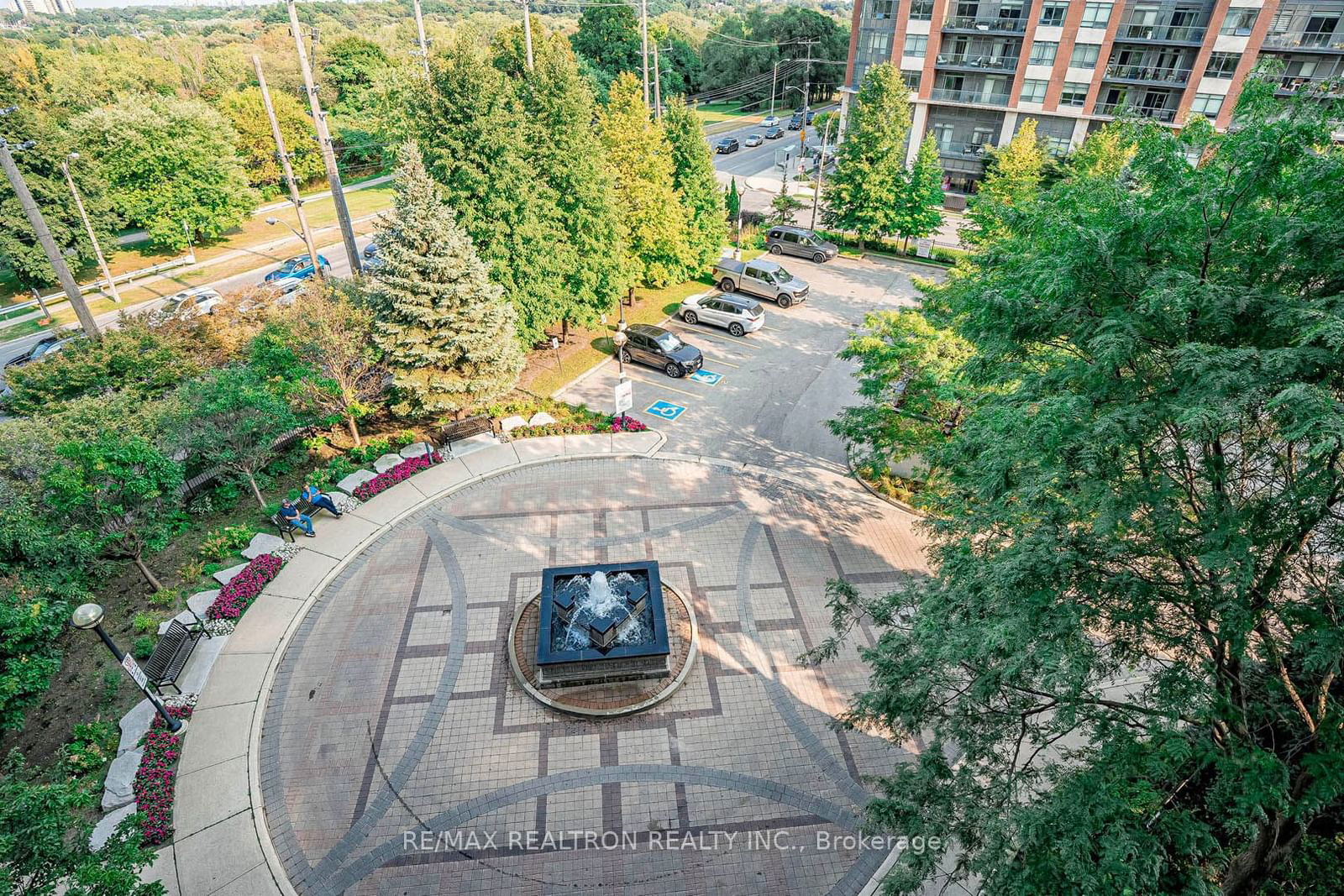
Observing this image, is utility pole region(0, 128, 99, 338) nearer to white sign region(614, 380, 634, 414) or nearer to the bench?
the bench

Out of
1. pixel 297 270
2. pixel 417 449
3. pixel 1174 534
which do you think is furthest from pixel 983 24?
pixel 1174 534

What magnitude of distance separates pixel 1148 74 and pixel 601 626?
163ft

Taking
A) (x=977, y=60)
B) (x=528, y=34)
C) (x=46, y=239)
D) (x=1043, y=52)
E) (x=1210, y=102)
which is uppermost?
(x=528, y=34)

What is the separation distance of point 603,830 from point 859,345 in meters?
13.8

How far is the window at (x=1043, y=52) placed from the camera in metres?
42.2

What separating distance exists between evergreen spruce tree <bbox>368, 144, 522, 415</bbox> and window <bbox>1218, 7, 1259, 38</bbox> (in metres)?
46.2

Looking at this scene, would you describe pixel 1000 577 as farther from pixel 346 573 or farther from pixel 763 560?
pixel 346 573

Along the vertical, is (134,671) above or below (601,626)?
above

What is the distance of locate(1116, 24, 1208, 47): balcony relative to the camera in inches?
1539

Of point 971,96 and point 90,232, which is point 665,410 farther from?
point 971,96

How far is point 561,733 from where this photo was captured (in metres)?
13.5

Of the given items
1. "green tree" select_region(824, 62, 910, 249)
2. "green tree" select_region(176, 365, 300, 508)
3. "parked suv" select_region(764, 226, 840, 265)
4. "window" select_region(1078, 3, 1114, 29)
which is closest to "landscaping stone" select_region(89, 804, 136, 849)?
"green tree" select_region(176, 365, 300, 508)

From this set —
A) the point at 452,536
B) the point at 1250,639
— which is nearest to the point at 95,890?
the point at 452,536

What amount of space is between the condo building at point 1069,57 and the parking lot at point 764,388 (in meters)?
21.5
